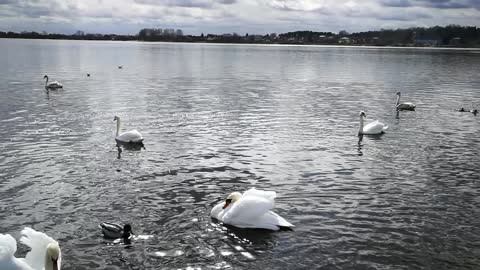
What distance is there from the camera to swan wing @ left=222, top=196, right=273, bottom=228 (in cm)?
1117

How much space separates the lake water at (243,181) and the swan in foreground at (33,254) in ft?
3.09

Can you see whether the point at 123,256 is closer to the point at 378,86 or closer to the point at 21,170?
the point at 21,170

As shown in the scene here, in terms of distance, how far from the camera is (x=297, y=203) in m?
12.8

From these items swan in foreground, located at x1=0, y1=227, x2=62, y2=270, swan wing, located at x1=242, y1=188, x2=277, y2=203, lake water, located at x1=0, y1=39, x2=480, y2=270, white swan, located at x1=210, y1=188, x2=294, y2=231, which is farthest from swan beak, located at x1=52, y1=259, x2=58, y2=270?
swan wing, located at x1=242, y1=188, x2=277, y2=203

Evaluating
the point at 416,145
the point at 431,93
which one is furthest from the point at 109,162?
the point at 431,93

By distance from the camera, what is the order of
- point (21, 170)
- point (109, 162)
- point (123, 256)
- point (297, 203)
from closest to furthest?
point (123, 256)
point (297, 203)
point (21, 170)
point (109, 162)

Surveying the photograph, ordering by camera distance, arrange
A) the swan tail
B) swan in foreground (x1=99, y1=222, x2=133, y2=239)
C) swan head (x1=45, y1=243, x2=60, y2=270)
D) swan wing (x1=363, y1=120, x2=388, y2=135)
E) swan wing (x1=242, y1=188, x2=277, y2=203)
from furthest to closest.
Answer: swan wing (x1=363, y1=120, x2=388, y2=135)
swan wing (x1=242, y1=188, x2=277, y2=203)
swan in foreground (x1=99, y1=222, x2=133, y2=239)
swan head (x1=45, y1=243, x2=60, y2=270)
the swan tail

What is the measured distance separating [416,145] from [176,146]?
9135 mm

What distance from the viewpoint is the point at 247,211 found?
11.2m

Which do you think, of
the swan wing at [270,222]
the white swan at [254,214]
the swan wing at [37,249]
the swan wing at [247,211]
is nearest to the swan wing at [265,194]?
the white swan at [254,214]

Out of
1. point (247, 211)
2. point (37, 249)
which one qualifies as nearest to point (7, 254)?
point (37, 249)

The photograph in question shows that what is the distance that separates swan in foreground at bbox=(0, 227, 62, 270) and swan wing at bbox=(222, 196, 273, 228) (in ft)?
13.3

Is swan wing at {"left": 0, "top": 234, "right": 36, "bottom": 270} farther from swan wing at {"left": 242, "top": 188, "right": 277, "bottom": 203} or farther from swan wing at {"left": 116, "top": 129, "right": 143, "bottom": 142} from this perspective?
swan wing at {"left": 116, "top": 129, "right": 143, "bottom": 142}

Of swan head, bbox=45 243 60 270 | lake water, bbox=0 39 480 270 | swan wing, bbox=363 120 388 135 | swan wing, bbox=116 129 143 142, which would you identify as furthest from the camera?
swan wing, bbox=363 120 388 135
